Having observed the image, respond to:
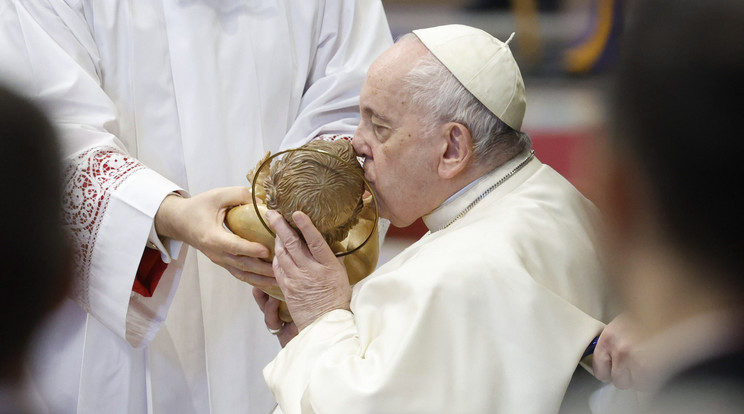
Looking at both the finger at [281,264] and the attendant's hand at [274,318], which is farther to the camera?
the attendant's hand at [274,318]

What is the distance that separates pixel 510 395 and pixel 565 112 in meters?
2.49

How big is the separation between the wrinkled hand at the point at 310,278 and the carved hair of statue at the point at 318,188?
0.05m

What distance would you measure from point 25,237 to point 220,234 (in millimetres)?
1804

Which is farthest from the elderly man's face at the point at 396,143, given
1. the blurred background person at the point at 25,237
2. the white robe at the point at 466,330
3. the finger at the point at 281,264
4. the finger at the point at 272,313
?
the blurred background person at the point at 25,237

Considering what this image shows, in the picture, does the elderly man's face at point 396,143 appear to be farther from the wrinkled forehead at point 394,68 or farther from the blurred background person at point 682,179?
the blurred background person at point 682,179

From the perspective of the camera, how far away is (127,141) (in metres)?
3.30

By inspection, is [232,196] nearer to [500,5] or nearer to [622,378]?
[622,378]

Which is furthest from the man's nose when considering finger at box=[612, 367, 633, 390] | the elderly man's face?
finger at box=[612, 367, 633, 390]

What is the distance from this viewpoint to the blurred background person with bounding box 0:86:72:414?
98cm

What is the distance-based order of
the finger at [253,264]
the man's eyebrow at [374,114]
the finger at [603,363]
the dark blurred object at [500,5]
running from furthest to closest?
the dark blurred object at [500,5]
the finger at [253,264]
the man's eyebrow at [374,114]
the finger at [603,363]

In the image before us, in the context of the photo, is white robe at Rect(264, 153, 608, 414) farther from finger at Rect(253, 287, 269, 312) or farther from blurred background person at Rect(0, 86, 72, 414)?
blurred background person at Rect(0, 86, 72, 414)

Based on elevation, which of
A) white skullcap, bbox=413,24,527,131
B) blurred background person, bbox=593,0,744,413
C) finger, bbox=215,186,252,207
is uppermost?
blurred background person, bbox=593,0,744,413

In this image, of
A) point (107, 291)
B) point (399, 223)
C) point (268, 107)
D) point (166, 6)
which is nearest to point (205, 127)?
point (268, 107)

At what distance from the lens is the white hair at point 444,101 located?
104 inches
